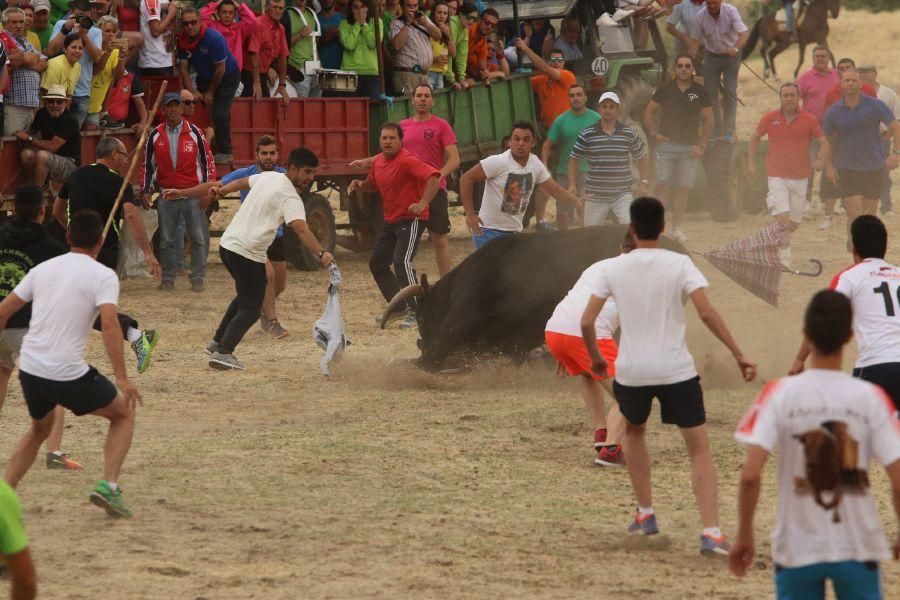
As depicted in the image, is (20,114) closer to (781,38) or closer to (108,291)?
(108,291)

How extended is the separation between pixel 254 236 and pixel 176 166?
3893 millimetres

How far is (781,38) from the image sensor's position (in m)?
31.5

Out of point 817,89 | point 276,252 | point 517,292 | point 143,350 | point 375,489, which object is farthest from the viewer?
point 817,89

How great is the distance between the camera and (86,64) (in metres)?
13.9

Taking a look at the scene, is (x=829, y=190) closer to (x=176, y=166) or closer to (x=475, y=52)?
(x=475, y=52)

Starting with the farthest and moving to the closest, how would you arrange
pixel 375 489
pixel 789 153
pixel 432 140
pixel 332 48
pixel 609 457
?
1. pixel 332 48
2. pixel 789 153
3. pixel 432 140
4. pixel 609 457
5. pixel 375 489

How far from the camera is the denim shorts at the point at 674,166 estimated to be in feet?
57.9

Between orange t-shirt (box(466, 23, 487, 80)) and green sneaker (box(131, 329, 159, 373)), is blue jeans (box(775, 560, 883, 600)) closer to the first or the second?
green sneaker (box(131, 329, 159, 373))

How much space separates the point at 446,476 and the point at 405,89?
32.3 ft

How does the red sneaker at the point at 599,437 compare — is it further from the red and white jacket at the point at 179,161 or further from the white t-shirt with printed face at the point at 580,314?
the red and white jacket at the point at 179,161

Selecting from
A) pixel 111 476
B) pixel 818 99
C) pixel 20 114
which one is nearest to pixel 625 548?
pixel 111 476

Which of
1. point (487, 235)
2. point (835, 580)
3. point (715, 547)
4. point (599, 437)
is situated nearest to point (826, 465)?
point (835, 580)

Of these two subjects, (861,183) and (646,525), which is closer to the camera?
(646,525)

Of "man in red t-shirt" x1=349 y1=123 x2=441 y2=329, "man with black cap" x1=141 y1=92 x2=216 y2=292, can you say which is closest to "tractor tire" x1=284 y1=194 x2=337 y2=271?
"man with black cap" x1=141 y1=92 x2=216 y2=292
